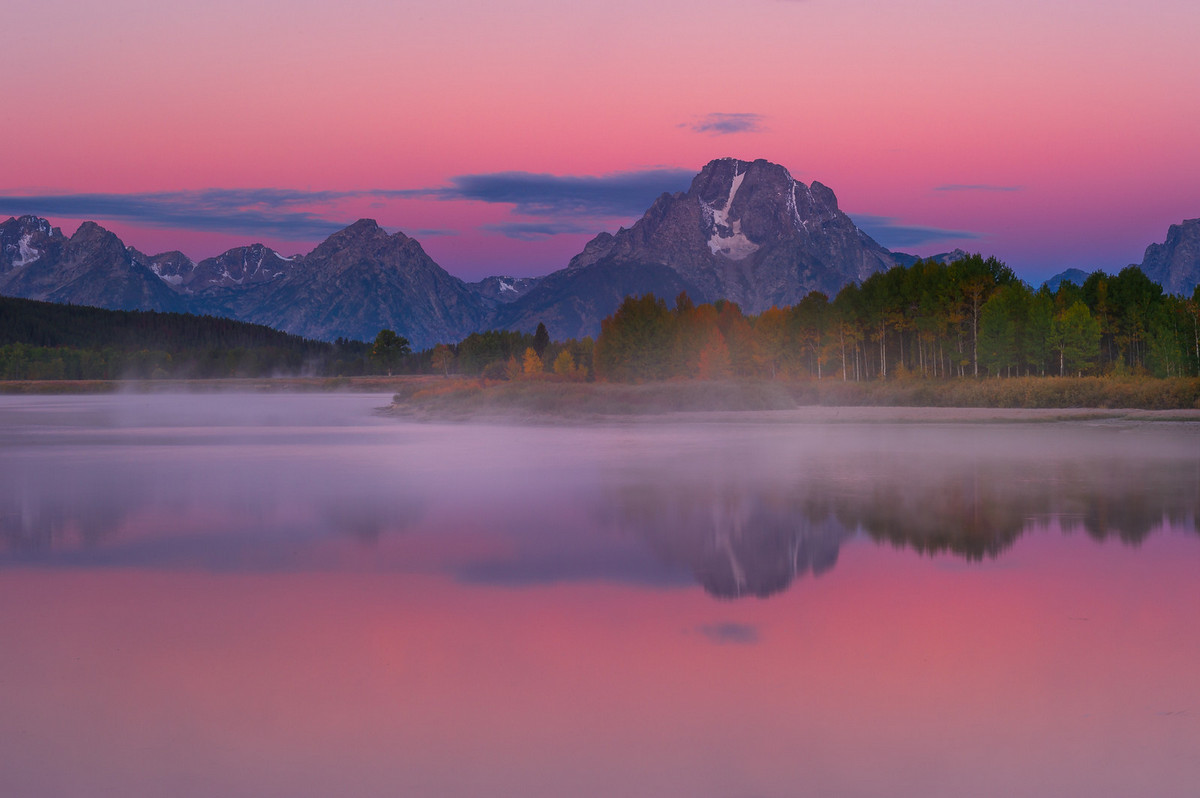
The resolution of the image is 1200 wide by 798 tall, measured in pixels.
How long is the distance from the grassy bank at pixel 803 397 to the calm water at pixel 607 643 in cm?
4730

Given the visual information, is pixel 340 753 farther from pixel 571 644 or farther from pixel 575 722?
pixel 571 644

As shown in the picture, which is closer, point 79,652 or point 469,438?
point 79,652

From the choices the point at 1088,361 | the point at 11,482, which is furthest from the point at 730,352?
the point at 11,482

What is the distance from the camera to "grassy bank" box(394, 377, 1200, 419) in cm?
6819

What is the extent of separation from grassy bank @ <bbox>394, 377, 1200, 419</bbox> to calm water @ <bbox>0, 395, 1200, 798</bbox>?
155ft

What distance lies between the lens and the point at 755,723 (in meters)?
9.08

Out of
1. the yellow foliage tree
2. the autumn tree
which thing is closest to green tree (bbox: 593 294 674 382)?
the yellow foliage tree

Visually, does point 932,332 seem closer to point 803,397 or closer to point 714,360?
point 803,397

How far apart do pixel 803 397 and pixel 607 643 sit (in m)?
83.7

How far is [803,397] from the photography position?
305 feet

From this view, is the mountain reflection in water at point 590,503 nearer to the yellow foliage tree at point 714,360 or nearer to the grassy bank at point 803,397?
the grassy bank at point 803,397

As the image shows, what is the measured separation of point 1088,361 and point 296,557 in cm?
9864

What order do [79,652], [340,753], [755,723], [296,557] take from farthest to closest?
1. [296,557]
2. [79,652]
3. [755,723]
4. [340,753]

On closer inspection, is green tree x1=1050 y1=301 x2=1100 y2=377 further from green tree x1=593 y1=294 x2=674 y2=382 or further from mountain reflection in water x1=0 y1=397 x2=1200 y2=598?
mountain reflection in water x1=0 y1=397 x2=1200 y2=598
